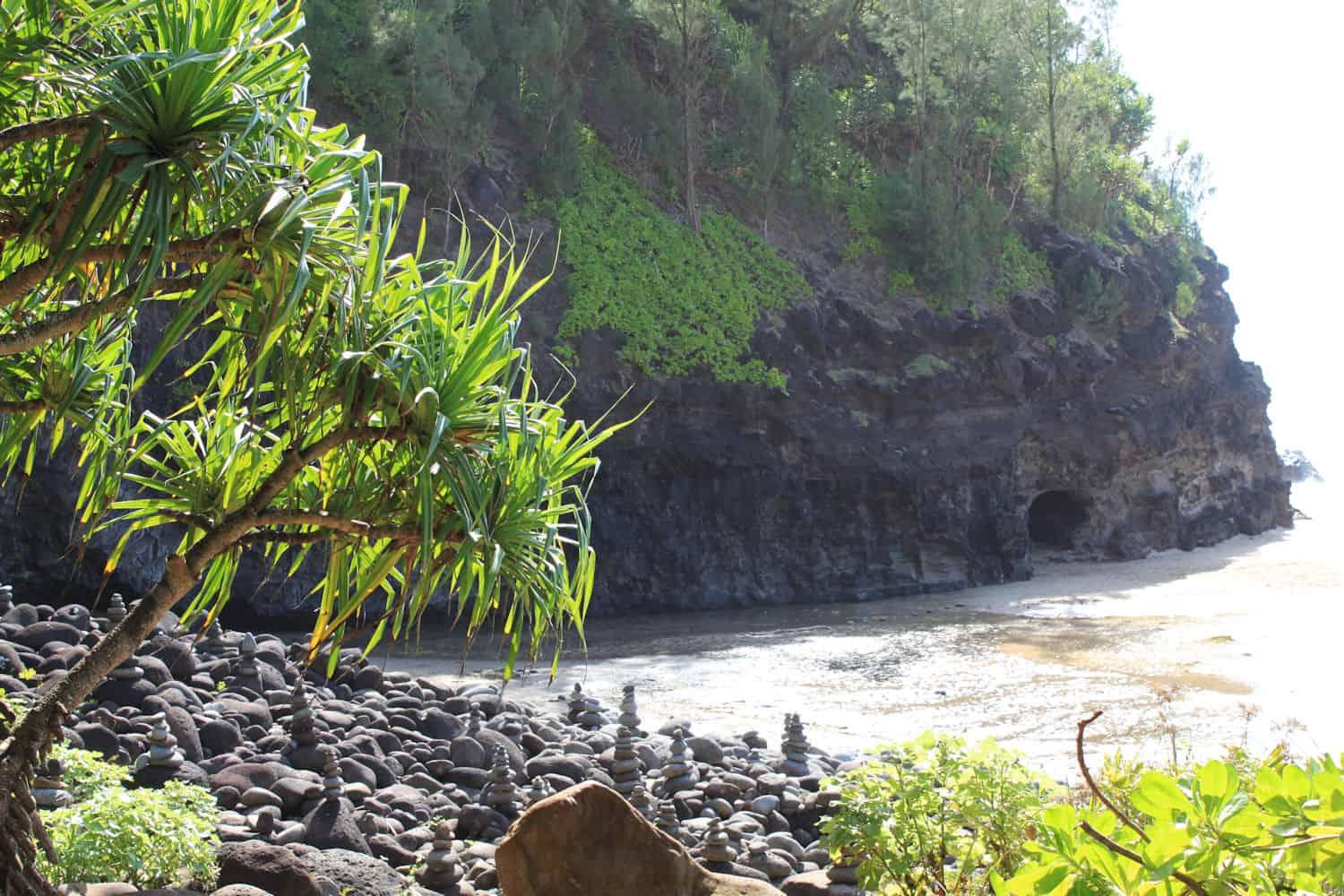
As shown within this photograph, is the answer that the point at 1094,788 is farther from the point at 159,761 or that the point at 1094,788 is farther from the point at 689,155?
the point at 689,155

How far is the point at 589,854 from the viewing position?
145 inches

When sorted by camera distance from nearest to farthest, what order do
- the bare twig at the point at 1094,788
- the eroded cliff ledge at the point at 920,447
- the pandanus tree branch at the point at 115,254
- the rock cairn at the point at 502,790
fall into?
the bare twig at the point at 1094,788 → the pandanus tree branch at the point at 115,254 → the rock cairn at the point at 502,790 → the eroded cliff ledge at the point at 920,447

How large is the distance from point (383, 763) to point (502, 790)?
0.97 m

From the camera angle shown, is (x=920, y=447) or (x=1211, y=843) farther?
(x=920, y=447)

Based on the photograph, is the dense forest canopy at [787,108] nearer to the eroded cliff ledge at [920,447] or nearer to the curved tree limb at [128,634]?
the eroded cliff ledge at [920,447]

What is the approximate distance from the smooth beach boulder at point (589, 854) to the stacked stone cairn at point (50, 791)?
180 cm

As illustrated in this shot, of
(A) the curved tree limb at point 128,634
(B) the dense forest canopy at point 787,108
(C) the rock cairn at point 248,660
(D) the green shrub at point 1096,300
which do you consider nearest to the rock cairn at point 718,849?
(A) the curved tree limb at point 128,634

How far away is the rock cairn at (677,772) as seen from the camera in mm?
6070

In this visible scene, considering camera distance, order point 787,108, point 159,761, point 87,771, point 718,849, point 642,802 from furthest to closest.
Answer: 1. point 787,108
2. point 159,761
3. point 642,802
4. point 718,849
5. point 87,771

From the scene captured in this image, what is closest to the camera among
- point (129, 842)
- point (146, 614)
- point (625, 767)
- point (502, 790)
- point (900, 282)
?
point (146, 614)

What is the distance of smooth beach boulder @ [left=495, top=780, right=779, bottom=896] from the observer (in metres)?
3.66

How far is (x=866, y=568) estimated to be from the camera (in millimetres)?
20875

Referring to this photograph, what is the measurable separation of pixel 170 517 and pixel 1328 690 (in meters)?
10.7

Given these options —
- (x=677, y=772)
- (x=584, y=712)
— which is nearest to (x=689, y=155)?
(x=584, y=712)
